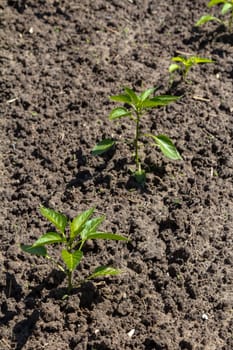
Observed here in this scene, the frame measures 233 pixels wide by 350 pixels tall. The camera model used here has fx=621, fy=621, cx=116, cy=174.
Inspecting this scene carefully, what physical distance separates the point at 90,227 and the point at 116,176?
0.59 m

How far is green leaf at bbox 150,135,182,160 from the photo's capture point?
3299mm

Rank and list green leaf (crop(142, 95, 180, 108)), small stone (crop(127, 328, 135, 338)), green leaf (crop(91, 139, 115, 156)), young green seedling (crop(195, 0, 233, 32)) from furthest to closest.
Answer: young green seedling (crop(195, 0, 233, 32)), green leaf (crop(91, 139, 115, 156)), green leaf (crop(142, 95, 180, 108)), small stone (crop(127, 328, 135, 338))

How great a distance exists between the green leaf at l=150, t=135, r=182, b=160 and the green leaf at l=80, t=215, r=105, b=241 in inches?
24.7

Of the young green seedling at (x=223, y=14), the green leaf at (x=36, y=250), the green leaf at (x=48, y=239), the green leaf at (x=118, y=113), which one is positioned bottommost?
the green leaf at (x=36, y=250)

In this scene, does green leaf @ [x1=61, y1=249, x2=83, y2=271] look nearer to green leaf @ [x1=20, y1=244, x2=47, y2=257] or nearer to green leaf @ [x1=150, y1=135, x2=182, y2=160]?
green leaf @ [x1=20, y1=244, x2=47, y2=257]

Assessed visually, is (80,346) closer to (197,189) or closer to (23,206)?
(23,206)

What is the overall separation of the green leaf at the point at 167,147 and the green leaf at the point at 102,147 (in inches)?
10.3

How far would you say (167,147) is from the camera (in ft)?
11.0

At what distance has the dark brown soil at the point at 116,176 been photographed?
9.33ft

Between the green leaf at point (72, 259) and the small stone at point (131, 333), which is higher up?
the green leaf at point (72, 259)

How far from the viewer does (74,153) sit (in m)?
3.52

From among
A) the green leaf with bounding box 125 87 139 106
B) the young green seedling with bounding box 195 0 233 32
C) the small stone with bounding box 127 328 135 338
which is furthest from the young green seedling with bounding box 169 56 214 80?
the small stone with bounding box 127 328 135 338

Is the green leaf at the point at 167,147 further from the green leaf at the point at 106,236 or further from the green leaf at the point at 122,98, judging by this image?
the green leaf at the point at 106,236

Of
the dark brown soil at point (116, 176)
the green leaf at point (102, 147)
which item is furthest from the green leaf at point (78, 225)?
the green leaf at point (102, 147)
